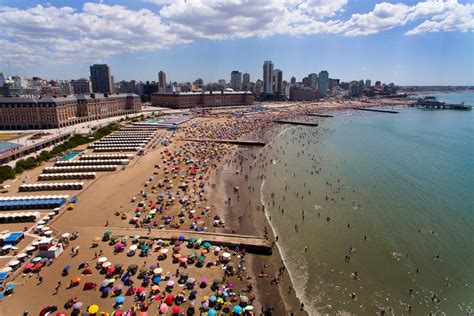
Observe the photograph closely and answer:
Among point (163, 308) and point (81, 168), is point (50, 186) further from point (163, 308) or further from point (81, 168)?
point (163, 308)

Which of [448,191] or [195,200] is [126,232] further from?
[448,191]

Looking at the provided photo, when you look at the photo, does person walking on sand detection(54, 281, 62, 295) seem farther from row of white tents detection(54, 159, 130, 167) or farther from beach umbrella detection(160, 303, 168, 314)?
row of white tents detection(54, 159, 130, 167)

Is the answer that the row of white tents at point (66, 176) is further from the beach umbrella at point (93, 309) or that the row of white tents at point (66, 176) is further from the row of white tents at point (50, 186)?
the beach umbrella at point (93, 309)

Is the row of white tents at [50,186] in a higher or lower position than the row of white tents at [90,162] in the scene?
lower

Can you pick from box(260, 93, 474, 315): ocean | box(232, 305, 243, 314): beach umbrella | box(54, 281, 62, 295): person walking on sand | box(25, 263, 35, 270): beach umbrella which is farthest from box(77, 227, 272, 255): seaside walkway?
box(232, 305, 243, 314): beach umbrella

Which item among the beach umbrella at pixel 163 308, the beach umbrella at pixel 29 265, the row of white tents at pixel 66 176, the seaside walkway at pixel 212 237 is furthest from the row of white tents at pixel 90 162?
the beach umbrella at pixel 163 308

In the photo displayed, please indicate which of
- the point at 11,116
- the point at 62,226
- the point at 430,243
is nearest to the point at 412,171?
the point at 430,243
